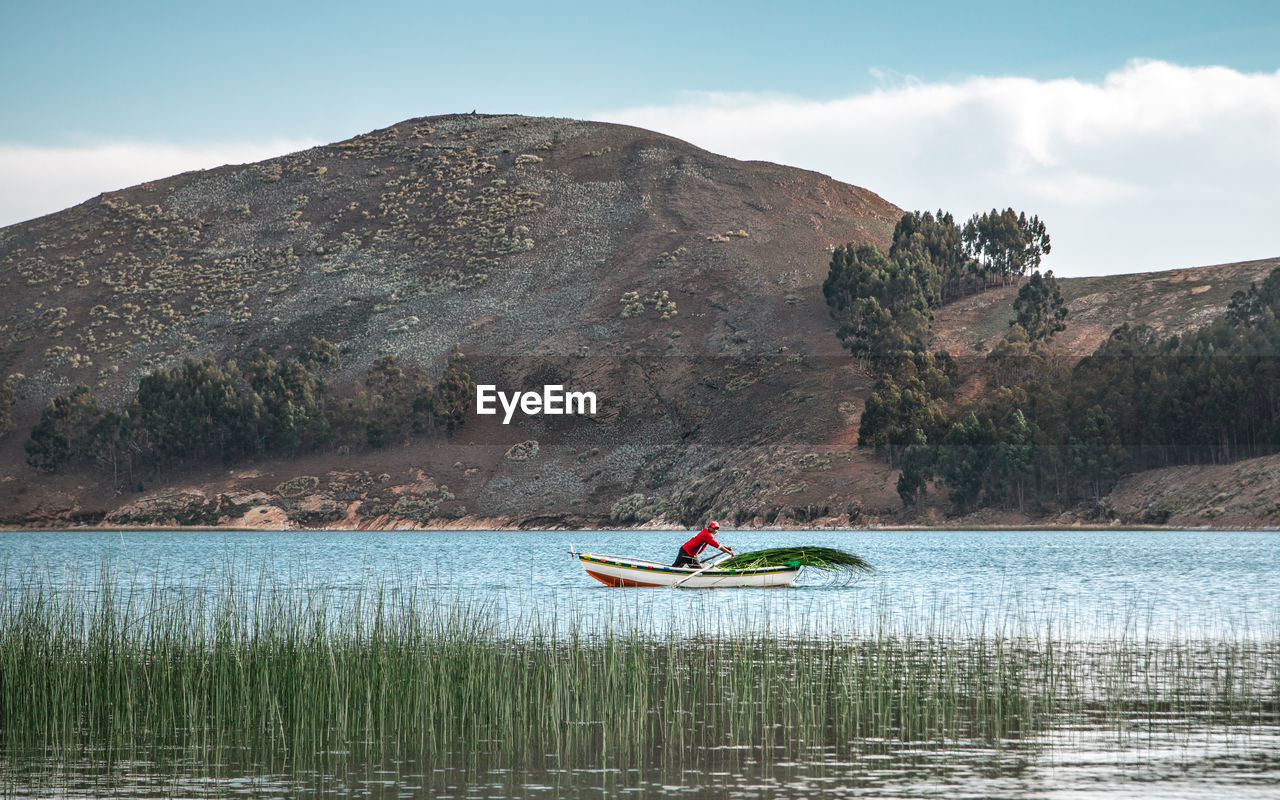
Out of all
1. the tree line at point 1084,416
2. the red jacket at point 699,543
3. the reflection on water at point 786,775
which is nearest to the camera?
the reflection on water at point 786,775

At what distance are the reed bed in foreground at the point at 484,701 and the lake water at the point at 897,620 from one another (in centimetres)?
79

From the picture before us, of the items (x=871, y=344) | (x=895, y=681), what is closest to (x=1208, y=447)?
(x=871, y=344)

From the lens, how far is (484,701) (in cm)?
1944

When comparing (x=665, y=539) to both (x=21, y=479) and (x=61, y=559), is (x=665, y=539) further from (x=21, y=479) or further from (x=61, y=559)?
(x=21, y=479)

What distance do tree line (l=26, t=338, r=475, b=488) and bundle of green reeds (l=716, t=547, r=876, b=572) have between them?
324ft

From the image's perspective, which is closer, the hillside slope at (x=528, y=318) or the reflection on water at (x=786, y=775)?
the reflection on water at (x=786, y=775)

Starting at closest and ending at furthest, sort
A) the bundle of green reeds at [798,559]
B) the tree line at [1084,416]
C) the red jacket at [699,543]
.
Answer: the bundle of green reeds at [798,559], the red jacket at [699,543], the tree line at [1084,416]

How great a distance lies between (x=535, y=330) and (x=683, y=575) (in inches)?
4555

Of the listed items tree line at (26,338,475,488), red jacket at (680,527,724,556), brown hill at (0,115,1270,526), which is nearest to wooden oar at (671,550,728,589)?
red jacket at (680,527,724,556)

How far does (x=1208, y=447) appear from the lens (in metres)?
95.5

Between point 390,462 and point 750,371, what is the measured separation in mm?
38906

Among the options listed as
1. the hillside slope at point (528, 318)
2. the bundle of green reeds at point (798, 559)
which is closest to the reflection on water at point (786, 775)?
the bundle of green reeds at point (798, 559)

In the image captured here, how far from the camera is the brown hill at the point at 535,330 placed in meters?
128

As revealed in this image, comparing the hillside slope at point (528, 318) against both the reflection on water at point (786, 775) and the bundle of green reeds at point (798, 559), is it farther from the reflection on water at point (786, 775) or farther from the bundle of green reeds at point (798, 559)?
the reflection on water at point (786, 775)
